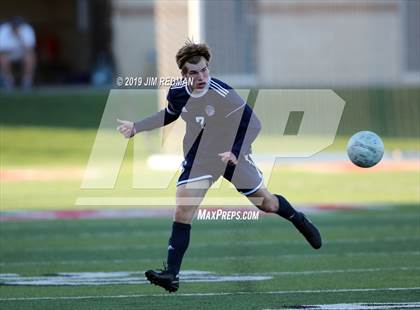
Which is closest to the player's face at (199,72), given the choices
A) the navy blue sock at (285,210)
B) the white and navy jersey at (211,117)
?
the white and navy jersey at (211,117)

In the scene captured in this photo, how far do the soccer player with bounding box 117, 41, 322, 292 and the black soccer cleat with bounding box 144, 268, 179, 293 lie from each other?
8.8 inches

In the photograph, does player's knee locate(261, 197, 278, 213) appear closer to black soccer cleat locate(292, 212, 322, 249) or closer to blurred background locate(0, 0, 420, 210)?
black soccer cleat locate(292, 212, 322, 249)

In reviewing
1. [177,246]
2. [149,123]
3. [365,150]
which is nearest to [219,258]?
[149,123]

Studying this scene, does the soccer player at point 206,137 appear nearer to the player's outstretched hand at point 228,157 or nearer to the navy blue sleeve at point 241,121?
the navy blue sleeve at point 241,121

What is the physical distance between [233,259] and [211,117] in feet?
8.37

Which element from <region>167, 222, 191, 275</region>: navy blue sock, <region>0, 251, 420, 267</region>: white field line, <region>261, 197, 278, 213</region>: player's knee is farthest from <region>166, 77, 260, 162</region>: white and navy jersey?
<region>0, 251, 420, 267</region>: white field line

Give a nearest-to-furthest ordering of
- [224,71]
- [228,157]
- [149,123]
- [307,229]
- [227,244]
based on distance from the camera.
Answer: [228,157], [149,123], [307,229], [227,244], [224,71]

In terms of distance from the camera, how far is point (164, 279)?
25.0ft

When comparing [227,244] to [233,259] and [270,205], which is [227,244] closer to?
[233,259]

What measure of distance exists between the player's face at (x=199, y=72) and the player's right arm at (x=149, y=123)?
16.9 inches

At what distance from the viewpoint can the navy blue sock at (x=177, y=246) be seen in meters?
7.76

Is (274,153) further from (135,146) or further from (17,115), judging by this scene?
(17,115)

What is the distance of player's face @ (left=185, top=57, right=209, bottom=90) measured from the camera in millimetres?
7770

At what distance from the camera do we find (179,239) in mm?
7836
